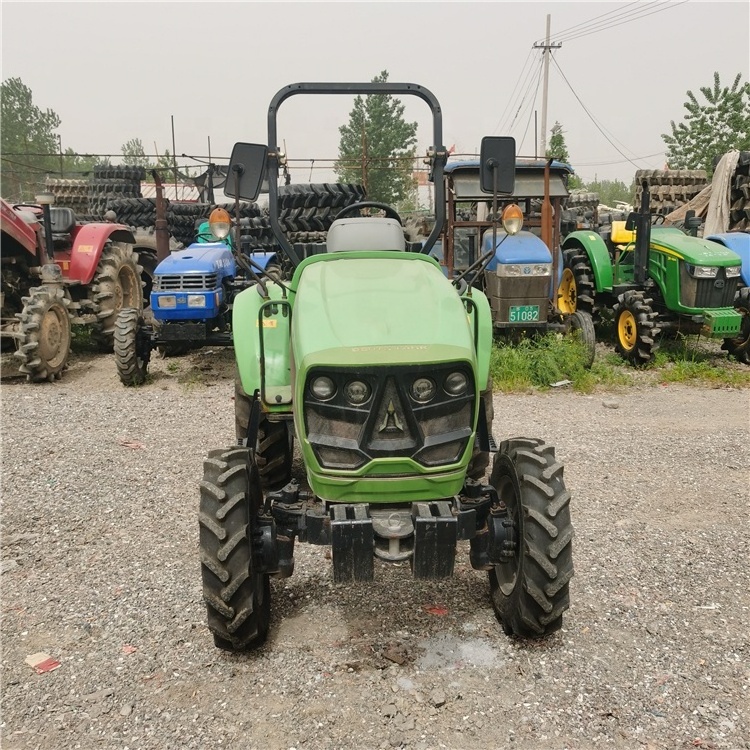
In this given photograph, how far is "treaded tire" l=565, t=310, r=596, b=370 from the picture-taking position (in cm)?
793

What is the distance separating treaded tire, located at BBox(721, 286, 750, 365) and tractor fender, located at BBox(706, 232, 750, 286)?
0.60 feet

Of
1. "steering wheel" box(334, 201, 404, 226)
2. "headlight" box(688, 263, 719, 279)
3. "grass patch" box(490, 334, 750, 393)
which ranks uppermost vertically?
"steering wheel" box(334, 201, 404, 226)

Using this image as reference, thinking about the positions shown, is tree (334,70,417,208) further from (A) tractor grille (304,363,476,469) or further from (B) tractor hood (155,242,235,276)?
(A) tractor grille (304,363,476,469)

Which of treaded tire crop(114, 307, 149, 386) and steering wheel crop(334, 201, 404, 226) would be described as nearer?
steering wheel crop(334, 201, 404, 226)

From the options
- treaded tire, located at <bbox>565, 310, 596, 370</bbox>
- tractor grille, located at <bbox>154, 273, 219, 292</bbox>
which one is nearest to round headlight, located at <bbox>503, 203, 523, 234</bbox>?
Result: treaded tire, located at <bbox>565, 310, 596, 370</bbox>

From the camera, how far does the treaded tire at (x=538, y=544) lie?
2.78 m

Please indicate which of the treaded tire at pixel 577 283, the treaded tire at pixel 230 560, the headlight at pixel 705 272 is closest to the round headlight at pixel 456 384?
the treaded tire at pixel 230 560

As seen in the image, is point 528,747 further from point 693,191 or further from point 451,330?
point 693,191

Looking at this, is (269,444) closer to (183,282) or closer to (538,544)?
(538,544)

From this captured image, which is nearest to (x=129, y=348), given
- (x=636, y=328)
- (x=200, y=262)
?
(x=200, y=262)

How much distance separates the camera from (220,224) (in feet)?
10.9

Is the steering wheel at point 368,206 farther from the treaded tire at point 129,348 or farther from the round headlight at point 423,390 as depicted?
the treaded tire at point 129,348

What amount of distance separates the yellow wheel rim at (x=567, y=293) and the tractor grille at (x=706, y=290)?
1.85 m

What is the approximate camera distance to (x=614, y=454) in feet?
18.0
